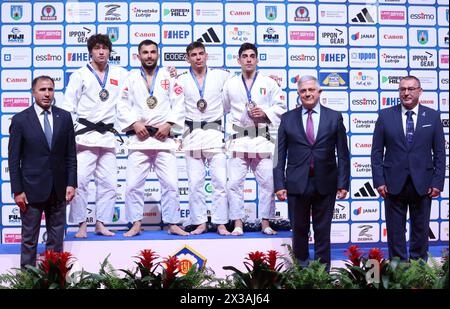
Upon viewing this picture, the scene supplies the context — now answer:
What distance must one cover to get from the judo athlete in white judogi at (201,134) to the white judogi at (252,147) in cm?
9

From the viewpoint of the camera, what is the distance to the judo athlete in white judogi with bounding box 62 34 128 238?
431 centimetres

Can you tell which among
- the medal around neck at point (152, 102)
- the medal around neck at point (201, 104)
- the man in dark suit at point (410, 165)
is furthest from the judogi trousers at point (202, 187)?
the man in dark suit at point (410, 165)

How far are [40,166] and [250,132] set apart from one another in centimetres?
173

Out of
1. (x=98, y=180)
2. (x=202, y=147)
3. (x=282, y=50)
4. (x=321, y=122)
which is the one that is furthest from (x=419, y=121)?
(x=98, y=180)

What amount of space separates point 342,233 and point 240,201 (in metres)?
1.09

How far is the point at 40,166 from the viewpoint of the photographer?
3688mm

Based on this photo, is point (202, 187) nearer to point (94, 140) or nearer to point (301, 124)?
point (94, 140)

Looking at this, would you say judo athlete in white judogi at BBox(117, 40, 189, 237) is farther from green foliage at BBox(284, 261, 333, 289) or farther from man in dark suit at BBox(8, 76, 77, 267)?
green foliage at BBox(284, 261, 333, 289)

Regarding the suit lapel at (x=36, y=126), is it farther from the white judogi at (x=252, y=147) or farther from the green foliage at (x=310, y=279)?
the green foliage at (x=310, y=279)

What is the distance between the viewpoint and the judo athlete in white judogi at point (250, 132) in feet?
14.5

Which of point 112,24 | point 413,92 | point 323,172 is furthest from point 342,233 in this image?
point 112,24

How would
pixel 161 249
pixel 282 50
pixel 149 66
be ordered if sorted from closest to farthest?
pixel 161 249 < pixel 149 66 < pixel 282 50

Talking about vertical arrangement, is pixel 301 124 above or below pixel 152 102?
below
